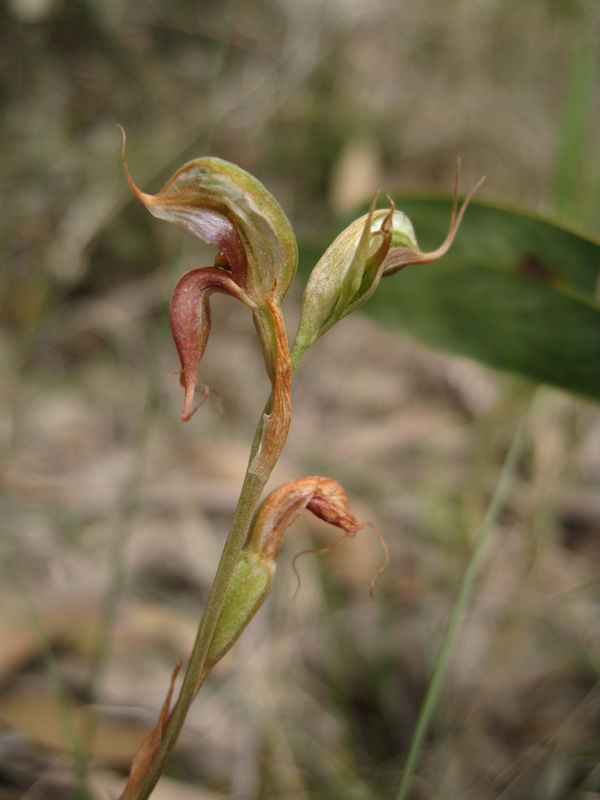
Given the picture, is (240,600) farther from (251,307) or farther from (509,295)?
(509,295)

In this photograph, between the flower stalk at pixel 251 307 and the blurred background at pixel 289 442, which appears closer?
the flower stalk at pixel 251 307

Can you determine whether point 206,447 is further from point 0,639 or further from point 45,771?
point 45,771

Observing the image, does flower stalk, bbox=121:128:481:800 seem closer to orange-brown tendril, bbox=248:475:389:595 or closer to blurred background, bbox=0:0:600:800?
orange-brown tendril, bbox=248:475:389:595

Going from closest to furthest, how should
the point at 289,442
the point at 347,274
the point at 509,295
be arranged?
1. the point at 347,274
2. the point at 509,295
3. the point at 289,442

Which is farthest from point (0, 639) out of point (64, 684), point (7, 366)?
point (7, 366)

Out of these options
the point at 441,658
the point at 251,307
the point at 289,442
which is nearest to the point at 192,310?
the point at 251,307

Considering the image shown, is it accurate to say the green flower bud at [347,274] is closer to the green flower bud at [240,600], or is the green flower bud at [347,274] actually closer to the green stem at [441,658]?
the green flower bud at [240,600]

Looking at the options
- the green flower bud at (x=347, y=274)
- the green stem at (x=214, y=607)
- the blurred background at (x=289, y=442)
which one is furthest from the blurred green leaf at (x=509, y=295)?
the green stem at (x=214, y=607)
